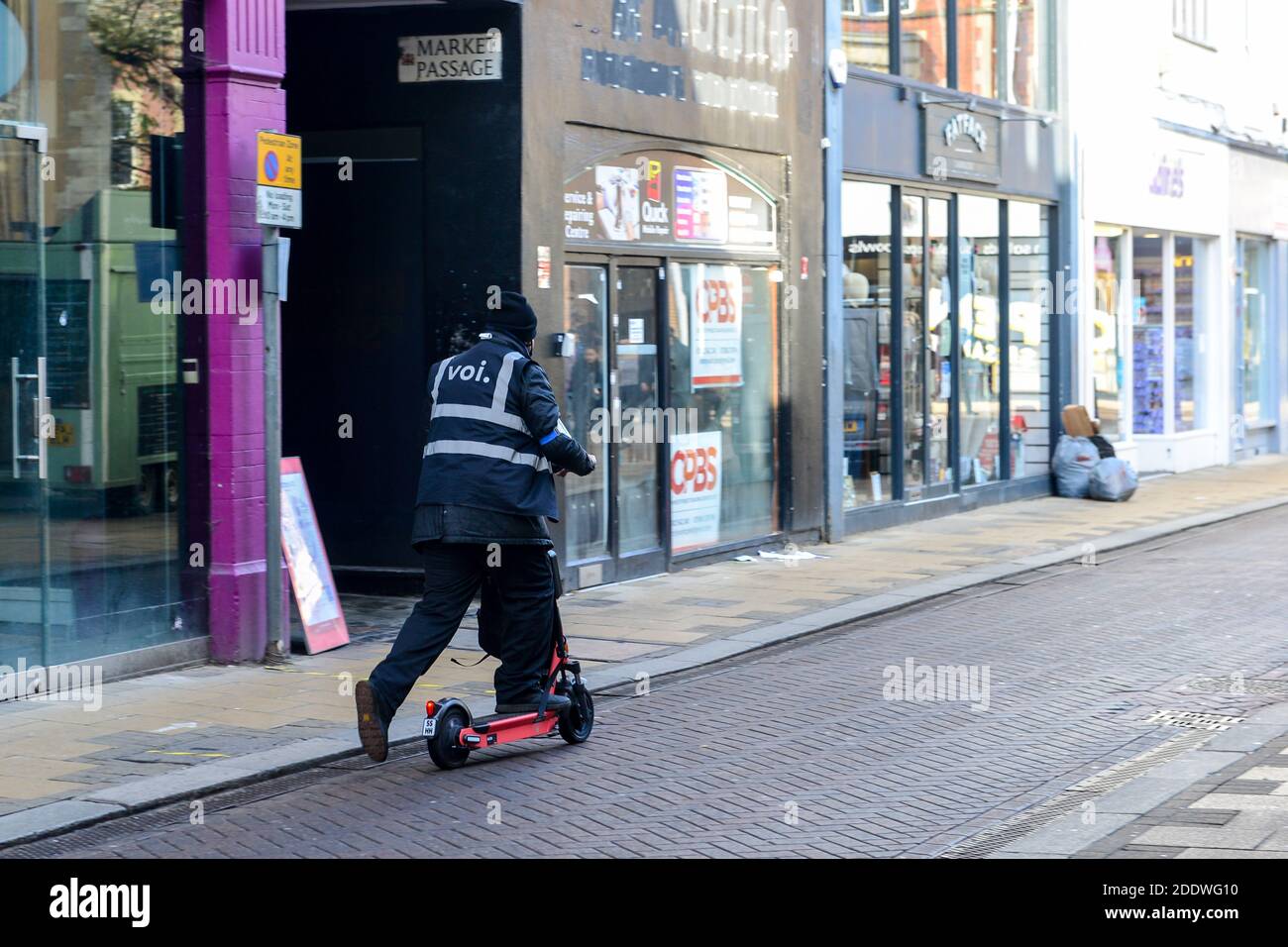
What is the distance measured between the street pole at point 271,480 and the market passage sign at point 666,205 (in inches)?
114

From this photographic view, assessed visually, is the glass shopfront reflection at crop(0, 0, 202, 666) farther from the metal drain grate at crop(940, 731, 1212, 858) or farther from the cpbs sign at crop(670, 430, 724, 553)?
the metal drain grate at crop(940, 731, 1212, 858)

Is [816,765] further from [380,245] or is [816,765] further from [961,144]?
[961,144]

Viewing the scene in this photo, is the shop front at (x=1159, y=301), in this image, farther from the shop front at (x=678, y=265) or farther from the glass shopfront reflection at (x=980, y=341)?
the shop front at (x=678, y=265)

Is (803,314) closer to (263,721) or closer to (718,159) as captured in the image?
(718,159)

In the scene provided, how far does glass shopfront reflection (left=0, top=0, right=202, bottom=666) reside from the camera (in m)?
9.02

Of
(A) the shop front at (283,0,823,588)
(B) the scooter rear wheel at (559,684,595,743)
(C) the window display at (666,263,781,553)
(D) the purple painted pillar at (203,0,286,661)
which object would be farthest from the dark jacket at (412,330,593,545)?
(C) the window display at (666,263,781,553)

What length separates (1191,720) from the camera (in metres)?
8.27

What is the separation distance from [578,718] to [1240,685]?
360 centimetres

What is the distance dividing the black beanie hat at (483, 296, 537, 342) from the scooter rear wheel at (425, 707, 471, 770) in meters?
1.66

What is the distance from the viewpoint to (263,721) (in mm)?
8367

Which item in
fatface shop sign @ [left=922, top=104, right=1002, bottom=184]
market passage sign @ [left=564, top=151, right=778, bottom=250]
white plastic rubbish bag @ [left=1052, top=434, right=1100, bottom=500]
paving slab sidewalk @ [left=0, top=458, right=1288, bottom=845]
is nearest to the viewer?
paving slab sidewalk @ [left=0, top=458, right=1288, bottom=845]

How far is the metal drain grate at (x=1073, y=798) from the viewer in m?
6.10

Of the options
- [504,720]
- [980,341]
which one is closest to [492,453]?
[504,720]

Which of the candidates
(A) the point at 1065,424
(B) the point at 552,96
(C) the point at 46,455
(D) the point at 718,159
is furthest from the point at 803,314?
(C) the point at 46,455
